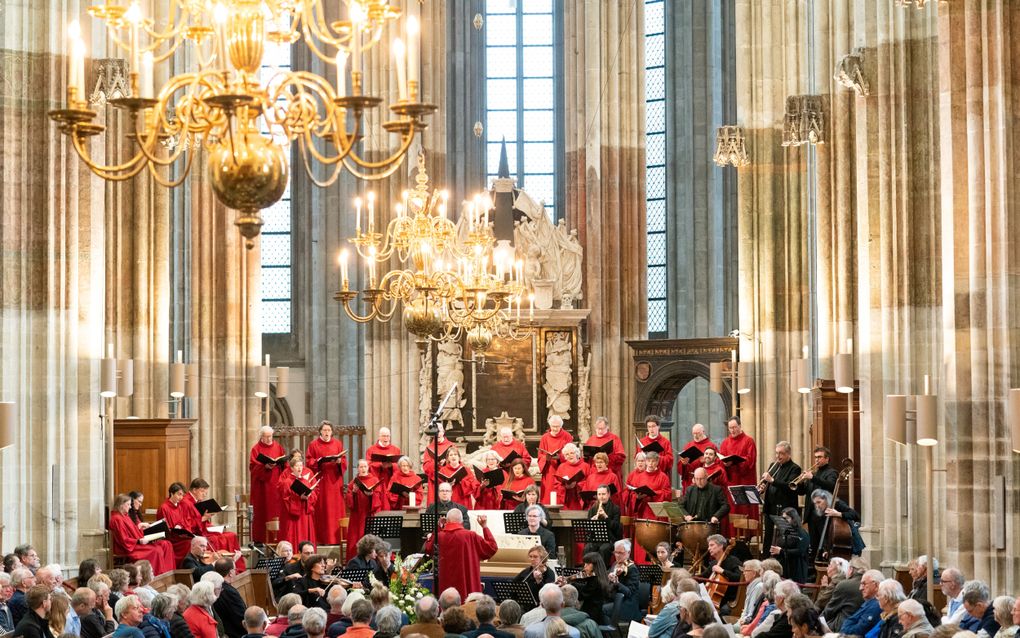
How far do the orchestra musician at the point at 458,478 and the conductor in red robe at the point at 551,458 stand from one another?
0.83 metres

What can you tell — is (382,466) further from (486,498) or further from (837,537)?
(837,537)

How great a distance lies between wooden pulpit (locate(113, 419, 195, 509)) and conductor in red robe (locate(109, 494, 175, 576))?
2.21 meters

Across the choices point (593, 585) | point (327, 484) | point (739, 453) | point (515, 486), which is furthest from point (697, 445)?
point (593, 585)

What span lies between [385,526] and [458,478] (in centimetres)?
169

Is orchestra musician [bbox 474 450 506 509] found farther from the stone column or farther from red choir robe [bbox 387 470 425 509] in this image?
the stone column

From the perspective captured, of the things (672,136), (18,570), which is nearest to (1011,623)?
(18,570)

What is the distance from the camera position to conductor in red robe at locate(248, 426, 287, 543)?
18.0m

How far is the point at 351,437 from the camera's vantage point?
23.0 m

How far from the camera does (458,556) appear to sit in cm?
1294

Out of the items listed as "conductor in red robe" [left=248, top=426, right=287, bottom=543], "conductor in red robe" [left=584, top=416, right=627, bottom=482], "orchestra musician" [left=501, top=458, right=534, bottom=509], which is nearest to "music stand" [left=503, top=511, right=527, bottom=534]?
"orchestra musician" [left=501, top=458, right=534, bottom=509]

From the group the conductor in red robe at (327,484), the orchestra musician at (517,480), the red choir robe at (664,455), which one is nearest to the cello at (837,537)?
the red choir robe at (664,455)

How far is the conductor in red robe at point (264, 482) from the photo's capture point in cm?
1797

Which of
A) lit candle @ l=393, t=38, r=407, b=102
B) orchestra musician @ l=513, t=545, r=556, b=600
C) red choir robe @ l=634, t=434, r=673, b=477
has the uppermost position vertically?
lit candle @ l=393, t=38, r=407, b=102

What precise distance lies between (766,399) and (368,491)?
5.68m
